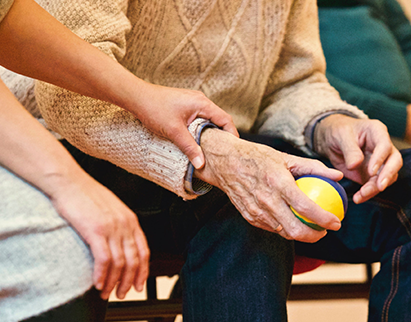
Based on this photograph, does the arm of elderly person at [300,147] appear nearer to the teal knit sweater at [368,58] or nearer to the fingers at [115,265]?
the fingers at [115,265]

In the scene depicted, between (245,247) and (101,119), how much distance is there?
324 mm

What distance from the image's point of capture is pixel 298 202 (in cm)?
48

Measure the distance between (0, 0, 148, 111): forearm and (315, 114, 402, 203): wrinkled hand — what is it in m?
0.42

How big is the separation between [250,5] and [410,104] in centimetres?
81

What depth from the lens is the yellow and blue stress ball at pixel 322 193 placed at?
0.51m

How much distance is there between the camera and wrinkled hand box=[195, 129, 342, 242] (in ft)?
1.61

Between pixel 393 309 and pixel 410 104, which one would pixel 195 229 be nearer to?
pixel 393 309

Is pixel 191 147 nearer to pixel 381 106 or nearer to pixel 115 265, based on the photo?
pixel 115 265

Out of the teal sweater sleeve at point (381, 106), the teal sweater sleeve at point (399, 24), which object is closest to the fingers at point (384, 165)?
the teal sweater sleeve at point (381, 106)

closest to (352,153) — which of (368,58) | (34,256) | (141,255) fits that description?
(141,255)

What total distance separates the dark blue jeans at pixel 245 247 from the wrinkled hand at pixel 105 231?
0.63 ft

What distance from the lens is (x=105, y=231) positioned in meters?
0.41

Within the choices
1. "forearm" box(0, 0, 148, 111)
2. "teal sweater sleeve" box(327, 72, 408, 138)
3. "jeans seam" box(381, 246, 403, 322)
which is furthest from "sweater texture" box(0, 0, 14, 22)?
"teal sweater sleeve" box(327, 72, 408, 138)

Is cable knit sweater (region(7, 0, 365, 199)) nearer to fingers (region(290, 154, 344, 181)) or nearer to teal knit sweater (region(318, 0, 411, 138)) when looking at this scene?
fingers (region(290, 154, 344, 181))
